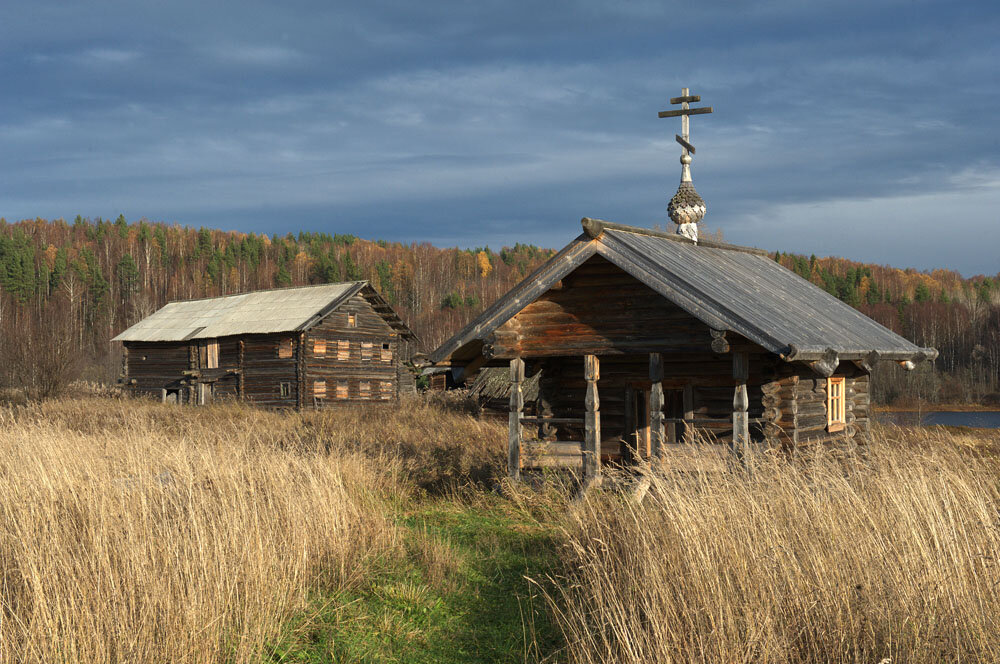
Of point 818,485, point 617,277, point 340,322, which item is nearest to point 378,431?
point 617,277

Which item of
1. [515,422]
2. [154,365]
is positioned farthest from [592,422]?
[154,365]

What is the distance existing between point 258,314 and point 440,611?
118 ft

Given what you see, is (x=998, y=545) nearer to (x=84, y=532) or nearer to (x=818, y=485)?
(x=818, y=485)

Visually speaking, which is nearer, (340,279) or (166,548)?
(166,548)

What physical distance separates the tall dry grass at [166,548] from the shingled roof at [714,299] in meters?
3.93

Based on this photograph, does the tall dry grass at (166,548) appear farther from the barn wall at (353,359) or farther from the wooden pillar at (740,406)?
the barn wall at (353,359)

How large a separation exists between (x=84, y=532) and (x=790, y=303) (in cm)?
1108

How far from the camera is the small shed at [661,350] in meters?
12.4

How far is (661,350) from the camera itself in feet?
42.3

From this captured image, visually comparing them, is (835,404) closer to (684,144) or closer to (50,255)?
(684,144)

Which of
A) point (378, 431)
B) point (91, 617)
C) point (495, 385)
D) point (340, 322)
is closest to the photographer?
point (91, 617)

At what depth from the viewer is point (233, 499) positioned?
8336 mm

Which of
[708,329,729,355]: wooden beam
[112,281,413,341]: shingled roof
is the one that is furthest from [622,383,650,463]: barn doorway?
[112,281,413,341]: shingled roof

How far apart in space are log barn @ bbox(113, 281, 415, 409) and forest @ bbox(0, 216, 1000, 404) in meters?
27.6
